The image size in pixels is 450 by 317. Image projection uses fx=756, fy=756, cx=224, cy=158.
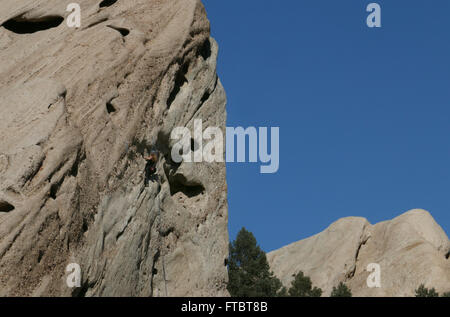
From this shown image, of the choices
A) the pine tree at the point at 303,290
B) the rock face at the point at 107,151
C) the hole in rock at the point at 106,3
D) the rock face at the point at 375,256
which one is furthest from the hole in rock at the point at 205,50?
the rock face at the point at 375,256

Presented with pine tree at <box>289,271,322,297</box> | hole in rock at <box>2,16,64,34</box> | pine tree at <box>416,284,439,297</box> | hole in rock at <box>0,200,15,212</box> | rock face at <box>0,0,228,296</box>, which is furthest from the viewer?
pine tree at <box>416,284,439,297</box>

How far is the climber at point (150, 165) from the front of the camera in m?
15.6

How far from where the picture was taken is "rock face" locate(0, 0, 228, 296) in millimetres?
12234

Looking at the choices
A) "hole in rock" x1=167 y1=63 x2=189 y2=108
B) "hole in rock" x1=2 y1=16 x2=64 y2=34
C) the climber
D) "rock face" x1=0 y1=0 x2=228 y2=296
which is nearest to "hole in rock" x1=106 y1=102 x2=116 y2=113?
"rock face" x1=0 y1=0 x2=228 y2=296

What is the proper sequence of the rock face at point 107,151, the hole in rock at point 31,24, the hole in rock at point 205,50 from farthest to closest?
the hole in rock at point 205,50, the hole in rock at point 31,24, the rock face at point 107,151

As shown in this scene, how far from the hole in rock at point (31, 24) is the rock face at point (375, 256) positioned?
27.3m

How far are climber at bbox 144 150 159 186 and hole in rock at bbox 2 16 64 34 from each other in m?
3.76

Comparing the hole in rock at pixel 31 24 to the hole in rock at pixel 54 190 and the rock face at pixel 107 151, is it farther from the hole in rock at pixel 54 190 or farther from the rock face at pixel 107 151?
the hole in rock at pixel 54 190

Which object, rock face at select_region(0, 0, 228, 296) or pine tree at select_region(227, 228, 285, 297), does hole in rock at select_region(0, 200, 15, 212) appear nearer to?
rock face at select_region(0, 0, 228, 296)

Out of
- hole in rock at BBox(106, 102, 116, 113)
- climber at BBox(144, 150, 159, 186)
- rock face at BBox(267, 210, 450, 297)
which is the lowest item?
rock face at BBox(267, 210, 450, 297)

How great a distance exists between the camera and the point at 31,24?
16.9 meters

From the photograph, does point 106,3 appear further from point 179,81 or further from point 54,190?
point 54,190

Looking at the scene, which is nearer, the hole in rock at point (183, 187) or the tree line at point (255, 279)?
the hole in rock at point (183, 187)
